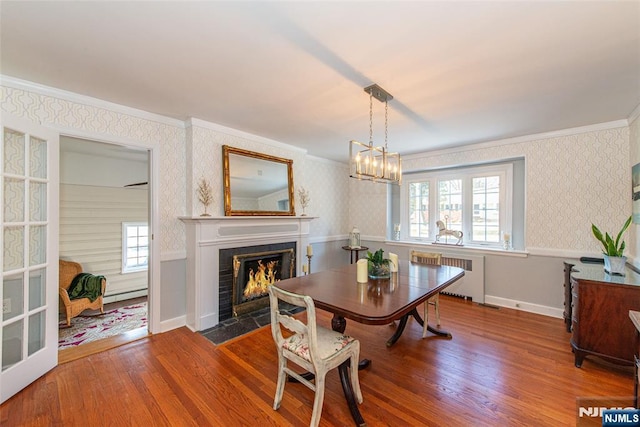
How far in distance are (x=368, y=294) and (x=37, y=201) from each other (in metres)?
2.81


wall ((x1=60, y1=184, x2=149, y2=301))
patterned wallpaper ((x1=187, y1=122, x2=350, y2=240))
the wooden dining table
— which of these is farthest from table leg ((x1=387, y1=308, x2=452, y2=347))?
wall ((x1=60, y1=184, x2=149, y2=301))

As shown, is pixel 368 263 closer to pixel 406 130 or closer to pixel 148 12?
pixel 406 130

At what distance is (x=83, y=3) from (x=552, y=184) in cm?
483

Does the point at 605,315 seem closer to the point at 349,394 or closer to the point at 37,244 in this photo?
the point at 349,394

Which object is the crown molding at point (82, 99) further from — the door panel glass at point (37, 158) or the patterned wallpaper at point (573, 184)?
the patterned wallpaper at point (573, 184)

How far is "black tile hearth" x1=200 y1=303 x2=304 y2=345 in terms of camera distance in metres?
2.84

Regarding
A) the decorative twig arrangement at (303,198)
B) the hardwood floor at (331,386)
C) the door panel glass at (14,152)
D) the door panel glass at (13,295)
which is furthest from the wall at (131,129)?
the decorative twig arrangement at (303,198)

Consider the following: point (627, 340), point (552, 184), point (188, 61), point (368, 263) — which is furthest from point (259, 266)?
point (552, 184)

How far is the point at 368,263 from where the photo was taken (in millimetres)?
2436

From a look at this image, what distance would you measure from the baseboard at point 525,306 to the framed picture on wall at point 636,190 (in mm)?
1404

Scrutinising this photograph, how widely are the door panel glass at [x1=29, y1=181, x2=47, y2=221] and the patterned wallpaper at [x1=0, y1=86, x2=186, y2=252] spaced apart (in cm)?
59

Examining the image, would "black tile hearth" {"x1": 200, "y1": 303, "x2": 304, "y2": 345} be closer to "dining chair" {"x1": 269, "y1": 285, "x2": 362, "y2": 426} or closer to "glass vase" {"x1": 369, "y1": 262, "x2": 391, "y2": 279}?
"dining chair" {"x1": 269, "y1": 285, "x2": 362, "y2": 426}

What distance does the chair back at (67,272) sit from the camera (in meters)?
3.57

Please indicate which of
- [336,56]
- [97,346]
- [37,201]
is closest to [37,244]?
[37,201]
